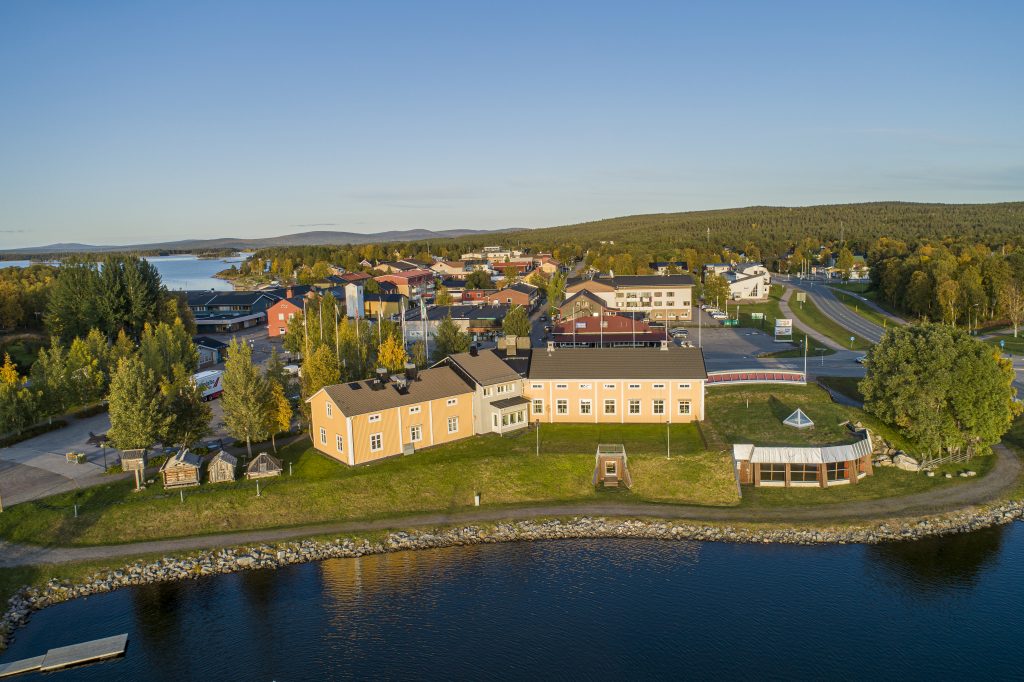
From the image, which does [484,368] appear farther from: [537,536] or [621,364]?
A: [537,536]

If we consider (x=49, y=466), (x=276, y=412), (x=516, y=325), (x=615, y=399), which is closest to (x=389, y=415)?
(x=276, y=412)

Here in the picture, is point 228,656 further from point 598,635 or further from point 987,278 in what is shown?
point 987,278

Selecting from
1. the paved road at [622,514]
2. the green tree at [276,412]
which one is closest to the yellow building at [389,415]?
the green tree at [276,412]

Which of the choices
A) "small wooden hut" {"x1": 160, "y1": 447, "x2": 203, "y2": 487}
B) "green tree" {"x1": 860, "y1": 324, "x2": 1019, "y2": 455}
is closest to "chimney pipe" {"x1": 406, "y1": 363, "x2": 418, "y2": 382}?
"small wooden hut" {"x1": 160, "y1": 447, "x2": 203, "y2": 487}

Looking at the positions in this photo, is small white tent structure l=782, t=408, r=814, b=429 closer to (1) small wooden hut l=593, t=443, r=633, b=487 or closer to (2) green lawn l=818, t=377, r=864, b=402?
(2) green lawn l=818, t=377, r=864, b=402

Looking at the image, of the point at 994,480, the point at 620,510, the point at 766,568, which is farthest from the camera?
the point at 994,480

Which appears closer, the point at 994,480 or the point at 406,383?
the point at 994,480

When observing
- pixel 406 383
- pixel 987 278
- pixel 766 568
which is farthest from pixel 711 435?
pixel 987 278
